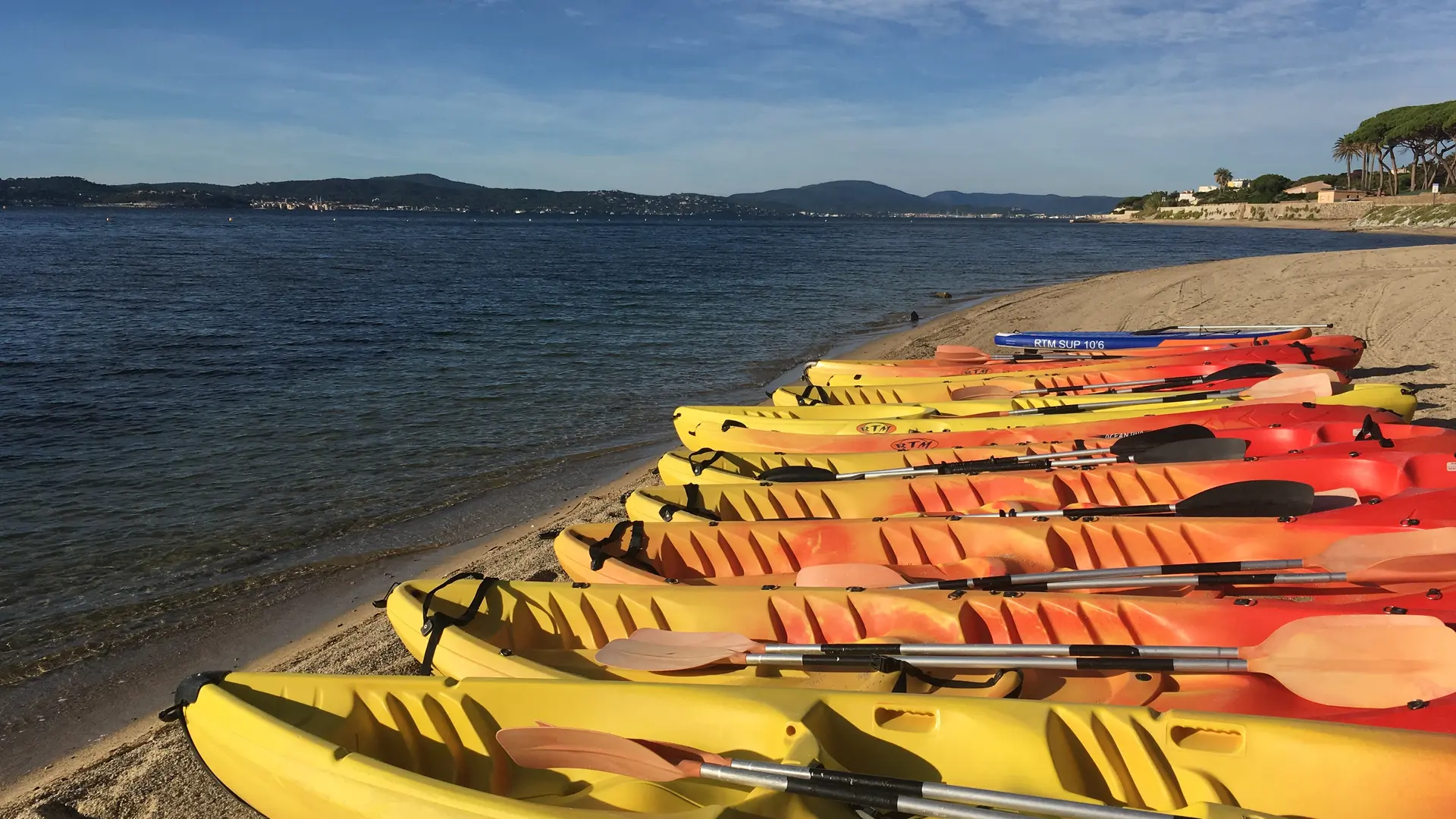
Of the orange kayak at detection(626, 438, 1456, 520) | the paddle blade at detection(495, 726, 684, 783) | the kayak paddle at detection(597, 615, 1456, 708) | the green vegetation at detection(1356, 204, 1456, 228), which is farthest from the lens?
the green vegetation at detection(1356, 204, 1456, 228)

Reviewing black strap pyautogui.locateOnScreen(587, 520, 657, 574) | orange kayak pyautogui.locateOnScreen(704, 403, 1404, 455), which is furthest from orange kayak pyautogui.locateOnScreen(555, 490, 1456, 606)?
orange kayak pyautogui.locateOnScreen(704, 403, 1404, 455)

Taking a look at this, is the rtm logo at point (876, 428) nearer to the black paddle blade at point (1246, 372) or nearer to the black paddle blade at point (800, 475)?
the black paddle blade at point (800, 475)

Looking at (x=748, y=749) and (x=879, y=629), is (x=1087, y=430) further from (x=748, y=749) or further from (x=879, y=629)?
(x=748, y=749)

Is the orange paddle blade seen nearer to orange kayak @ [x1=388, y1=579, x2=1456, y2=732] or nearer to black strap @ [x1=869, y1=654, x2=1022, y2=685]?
orange kayak @ [x1=388, y1=579, x2=1456, y2=732]

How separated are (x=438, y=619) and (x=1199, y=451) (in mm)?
5541

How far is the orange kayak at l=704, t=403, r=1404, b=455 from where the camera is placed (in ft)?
22.7

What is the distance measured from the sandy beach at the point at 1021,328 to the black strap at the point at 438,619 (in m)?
0.81

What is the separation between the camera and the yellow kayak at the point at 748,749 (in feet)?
8.50

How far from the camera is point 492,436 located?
10.9 metres

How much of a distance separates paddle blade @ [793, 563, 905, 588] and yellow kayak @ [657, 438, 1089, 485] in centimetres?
192

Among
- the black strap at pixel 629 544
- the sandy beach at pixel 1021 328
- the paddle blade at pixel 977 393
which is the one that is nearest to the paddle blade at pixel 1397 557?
the black strap at pixel 629 544

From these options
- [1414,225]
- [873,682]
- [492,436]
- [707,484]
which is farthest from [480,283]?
[1414,225]

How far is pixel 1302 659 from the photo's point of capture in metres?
3.33

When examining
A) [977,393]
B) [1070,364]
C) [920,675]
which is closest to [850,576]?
[920,675]
